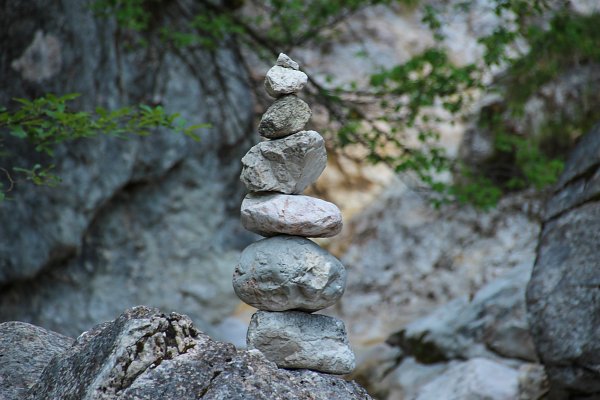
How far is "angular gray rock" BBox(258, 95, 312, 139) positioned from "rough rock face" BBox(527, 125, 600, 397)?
9.40 ft

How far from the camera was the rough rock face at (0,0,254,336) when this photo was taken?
835 cm

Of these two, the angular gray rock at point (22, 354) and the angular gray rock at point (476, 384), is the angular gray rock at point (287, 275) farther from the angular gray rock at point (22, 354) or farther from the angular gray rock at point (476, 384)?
the angular gray rock at point (476, 384)

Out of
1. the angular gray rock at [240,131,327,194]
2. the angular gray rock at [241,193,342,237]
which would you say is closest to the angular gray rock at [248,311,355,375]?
the angular gray rock at [241,193,342,237]

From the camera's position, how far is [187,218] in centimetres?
1059

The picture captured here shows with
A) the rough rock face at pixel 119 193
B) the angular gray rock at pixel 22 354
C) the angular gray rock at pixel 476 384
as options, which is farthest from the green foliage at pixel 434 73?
the angular gray rock at pixel 22 354

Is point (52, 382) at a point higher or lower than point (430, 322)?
lower

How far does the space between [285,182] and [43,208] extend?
16.2 feet

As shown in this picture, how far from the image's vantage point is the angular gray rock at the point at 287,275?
427 centimetres

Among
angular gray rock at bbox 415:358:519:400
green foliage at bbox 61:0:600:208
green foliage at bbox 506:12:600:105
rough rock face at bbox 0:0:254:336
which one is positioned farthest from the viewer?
rough rock face at bbox 0:0:254:336

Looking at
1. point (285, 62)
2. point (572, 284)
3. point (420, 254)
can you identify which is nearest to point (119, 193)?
point (420, 254)

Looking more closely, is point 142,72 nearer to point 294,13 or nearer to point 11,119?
point 294,13

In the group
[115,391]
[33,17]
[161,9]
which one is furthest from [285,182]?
[161,9]

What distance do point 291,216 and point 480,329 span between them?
4.36 meters

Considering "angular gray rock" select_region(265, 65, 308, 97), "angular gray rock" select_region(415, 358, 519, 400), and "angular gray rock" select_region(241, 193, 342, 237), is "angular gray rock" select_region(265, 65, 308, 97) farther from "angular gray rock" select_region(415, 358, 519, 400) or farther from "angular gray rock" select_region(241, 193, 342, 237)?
"angular gray rock" select_region(415, 358, 519, 400)
